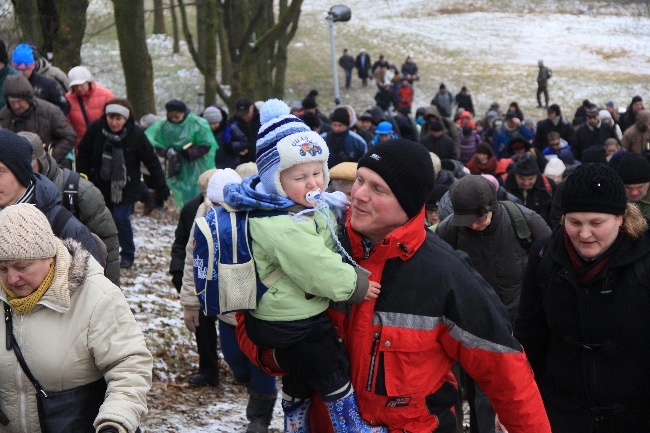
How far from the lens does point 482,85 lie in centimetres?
4356

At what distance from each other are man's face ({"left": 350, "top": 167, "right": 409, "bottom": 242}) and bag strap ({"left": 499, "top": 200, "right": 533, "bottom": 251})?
3.26m

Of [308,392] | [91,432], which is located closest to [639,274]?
[308,392]

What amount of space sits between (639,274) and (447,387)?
3.76 feet

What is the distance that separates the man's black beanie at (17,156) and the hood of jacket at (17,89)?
14.7 ft

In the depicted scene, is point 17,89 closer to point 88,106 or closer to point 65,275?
point 88,106

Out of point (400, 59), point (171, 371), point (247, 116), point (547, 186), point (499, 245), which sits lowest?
point (400, 59)

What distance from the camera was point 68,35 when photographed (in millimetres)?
16312

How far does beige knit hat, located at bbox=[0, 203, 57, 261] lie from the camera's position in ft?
12.7

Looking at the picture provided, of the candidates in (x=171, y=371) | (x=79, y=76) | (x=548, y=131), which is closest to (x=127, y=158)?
(x=79, y=76)

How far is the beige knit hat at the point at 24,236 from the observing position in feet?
12.7

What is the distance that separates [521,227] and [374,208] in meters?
3.36

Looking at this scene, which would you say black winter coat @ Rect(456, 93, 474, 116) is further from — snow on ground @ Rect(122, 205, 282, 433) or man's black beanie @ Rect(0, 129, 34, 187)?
man's black beanie @ Rect(0, 129, 34, 187)

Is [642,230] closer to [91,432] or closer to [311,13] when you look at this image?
[91,432]

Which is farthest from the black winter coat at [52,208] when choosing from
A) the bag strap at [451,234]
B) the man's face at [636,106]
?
the man's face at [636,106]
